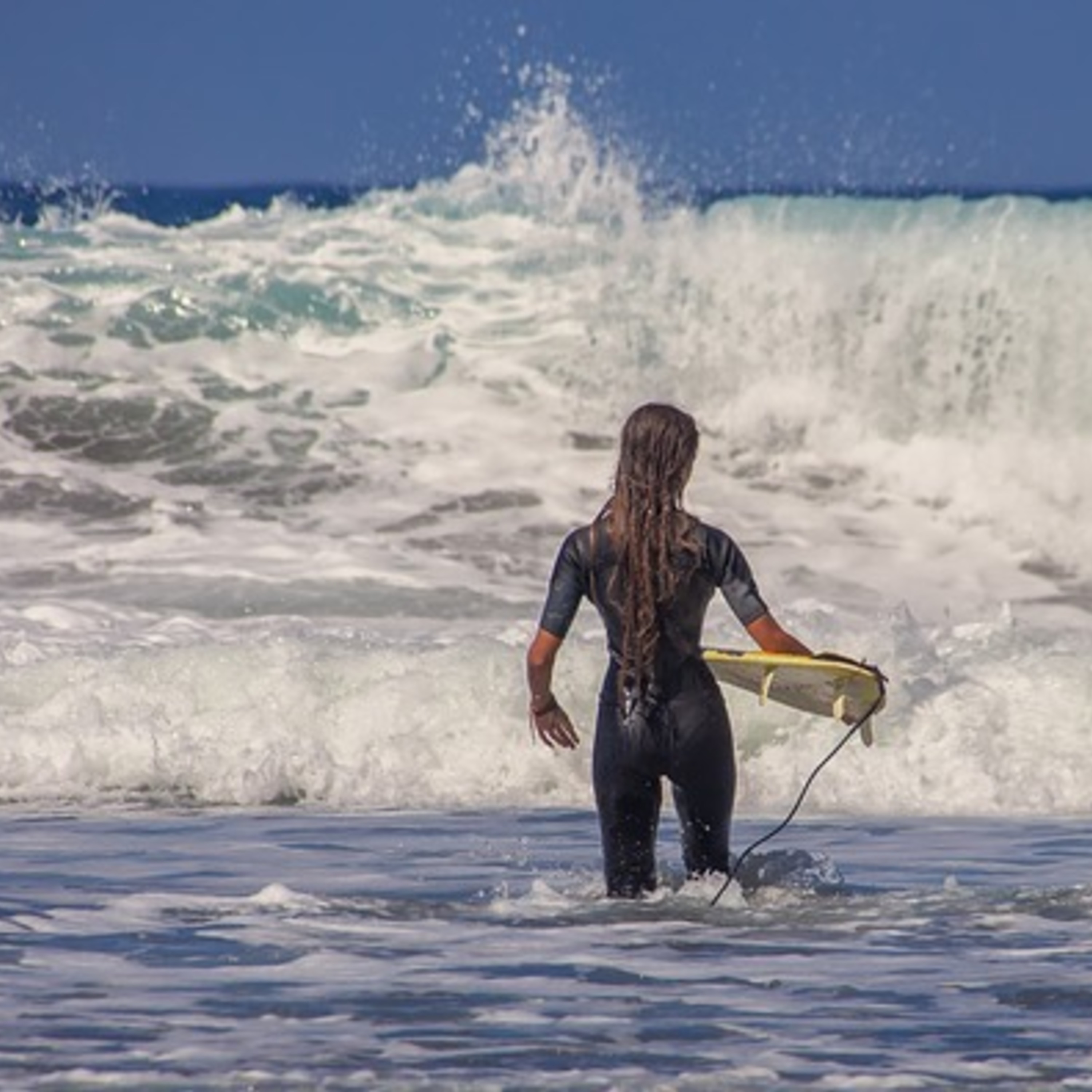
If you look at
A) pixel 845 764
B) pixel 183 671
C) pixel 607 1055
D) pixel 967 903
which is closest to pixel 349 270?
pixel 183 671

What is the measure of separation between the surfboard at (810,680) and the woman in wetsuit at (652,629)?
57 mm

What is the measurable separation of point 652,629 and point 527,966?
1.01 metres

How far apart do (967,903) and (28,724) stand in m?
5.38

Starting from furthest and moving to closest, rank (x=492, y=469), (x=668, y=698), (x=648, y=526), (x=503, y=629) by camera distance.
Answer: (x=492, y=469), (x=503, y=629), (x=668, y=698), (x=648, y=526)

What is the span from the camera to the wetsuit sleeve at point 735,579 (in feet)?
28.4

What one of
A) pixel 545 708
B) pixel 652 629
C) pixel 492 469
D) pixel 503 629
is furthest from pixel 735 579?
pixel 492 469

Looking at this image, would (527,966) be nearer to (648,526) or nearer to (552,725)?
(552,725)

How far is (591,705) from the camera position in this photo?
13.6 metres

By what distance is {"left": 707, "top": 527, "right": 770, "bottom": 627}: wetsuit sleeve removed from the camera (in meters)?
8.65

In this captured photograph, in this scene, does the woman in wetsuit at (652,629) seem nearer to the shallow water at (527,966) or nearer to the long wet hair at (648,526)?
the long wet hair at (648,526)

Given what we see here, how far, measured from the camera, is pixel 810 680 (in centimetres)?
889

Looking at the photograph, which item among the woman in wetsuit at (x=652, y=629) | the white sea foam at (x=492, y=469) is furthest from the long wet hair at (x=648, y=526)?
the white sea foam at (x=492, y=469)

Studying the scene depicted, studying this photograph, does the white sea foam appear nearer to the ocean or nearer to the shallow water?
the ocean

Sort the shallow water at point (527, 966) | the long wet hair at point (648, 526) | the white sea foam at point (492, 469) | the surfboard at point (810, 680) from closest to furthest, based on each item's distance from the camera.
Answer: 1. the shallow water at point (527, 966)
2. the long wet hair at point (648, 526)
3. the surfboard at point (810, 680)
4. the white sea foam at point (492, 469)
